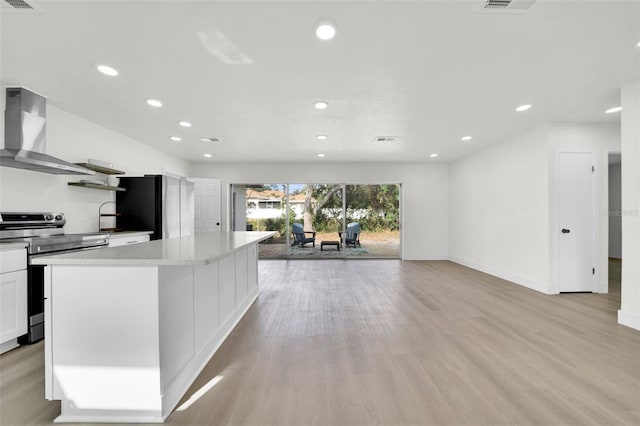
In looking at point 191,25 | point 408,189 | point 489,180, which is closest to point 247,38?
point 191,25

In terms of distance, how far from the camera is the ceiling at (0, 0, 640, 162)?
1876mm

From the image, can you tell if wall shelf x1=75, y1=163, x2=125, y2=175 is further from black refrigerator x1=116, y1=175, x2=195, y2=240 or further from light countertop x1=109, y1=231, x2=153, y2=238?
light countertop x1=109, y1=231, x2=153, y2=238

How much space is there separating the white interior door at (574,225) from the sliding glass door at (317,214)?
371cm

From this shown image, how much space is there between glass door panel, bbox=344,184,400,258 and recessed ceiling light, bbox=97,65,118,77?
561cm

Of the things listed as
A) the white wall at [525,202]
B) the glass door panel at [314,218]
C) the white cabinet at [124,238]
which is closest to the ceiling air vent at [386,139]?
the white wall at [525,202]

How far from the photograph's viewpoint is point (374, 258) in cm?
736

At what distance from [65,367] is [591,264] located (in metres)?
6.11

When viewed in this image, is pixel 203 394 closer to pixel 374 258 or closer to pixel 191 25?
pixel 191 25

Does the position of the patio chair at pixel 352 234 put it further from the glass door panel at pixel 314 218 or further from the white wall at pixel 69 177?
the white wall at pixel 69 177

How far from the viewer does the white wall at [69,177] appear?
3018 millimetres

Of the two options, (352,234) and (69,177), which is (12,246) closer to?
(69,177)

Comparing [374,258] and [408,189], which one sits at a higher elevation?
[408,189]

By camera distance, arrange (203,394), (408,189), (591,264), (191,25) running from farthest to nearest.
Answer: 1. (408,189)
2. (591,264)
3. (191,25)
4. (203,394)

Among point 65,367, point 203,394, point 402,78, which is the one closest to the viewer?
point 65,367
